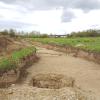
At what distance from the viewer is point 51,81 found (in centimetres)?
1691

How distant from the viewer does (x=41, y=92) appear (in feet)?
38.9

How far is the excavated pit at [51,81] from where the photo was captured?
16.1 metres

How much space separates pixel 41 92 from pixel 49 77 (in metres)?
5.75

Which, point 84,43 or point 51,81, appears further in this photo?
point 84,43

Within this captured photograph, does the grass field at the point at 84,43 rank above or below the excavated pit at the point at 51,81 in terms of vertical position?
above

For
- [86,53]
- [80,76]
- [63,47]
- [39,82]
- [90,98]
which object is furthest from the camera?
[63,47]

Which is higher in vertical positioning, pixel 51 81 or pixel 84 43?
pixel 84 43

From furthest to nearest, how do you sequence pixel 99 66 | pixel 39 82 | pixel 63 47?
pixel 63 47 < pixel 99 66 < pixel 39 82

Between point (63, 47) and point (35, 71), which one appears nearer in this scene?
point (35, 71)

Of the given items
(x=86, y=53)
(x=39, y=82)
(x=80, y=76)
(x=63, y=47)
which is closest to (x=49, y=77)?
(x=39, y=82)

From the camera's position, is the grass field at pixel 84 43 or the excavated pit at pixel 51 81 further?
the grass field at pixel 84 43

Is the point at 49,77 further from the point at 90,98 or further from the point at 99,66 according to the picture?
the point at 99,66

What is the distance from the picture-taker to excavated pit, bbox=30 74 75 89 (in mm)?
16142

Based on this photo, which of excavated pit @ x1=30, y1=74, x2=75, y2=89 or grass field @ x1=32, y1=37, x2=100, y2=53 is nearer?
excavated pit @ x1=30, y1=74, x2=75, y2=89
